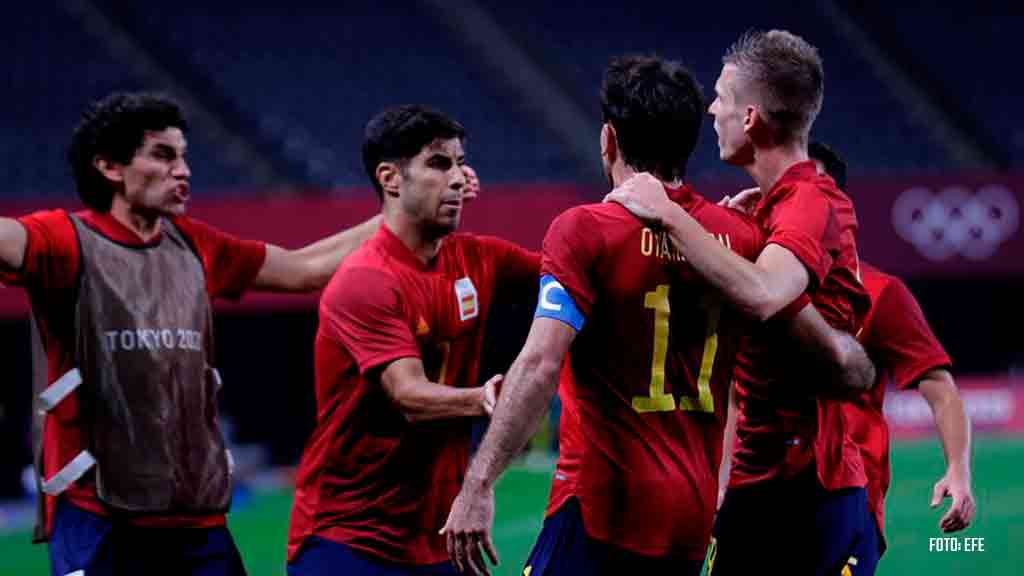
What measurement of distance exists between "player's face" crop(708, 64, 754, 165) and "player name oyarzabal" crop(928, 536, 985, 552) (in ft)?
22.0

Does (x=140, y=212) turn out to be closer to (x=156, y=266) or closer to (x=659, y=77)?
(x=156, y=266)

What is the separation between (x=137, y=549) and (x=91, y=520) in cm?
18

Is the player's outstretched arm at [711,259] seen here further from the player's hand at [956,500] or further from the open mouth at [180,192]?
the open mouth at [180,192]

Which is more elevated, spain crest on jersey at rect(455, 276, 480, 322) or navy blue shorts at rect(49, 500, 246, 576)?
spain crest on jersey at rect(455, 276, 480, 322)

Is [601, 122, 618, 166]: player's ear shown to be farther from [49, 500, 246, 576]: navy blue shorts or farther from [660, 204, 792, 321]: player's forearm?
[49, 500, 246, 576]: navy blue shorts

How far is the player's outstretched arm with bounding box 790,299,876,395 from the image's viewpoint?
14.4 feet

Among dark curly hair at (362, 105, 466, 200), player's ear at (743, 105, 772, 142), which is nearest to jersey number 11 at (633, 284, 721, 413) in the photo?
player's ear at (743, 105, 772, 142)

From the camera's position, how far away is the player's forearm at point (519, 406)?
4.14m

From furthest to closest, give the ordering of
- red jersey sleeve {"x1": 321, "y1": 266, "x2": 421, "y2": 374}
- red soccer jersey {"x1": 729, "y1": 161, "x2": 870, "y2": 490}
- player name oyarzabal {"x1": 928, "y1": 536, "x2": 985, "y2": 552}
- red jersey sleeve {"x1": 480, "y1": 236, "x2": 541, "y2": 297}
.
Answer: player name oyarzabal {"x1": 928, "y1": 536, "x2": 985, "y2": 552}
red jersey sleeve {"x1": 480, "y1": 236, "x2": 541, "y2": 297}
red jersey sleeve {"x1": 321, "y1": 266, "x2": 421, "y2": 374}
red soccer jersey {"x1": 729, "y1": 161, "x2": 870, "y2": 490}

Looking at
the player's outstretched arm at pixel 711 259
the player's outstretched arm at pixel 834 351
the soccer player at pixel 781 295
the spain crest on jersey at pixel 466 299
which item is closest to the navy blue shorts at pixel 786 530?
the soccer player at pixel 781 295

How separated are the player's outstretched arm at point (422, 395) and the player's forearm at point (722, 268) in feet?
2.46

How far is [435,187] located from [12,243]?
141 cm

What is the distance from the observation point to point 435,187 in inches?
211

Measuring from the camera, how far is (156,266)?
18.0 ft
